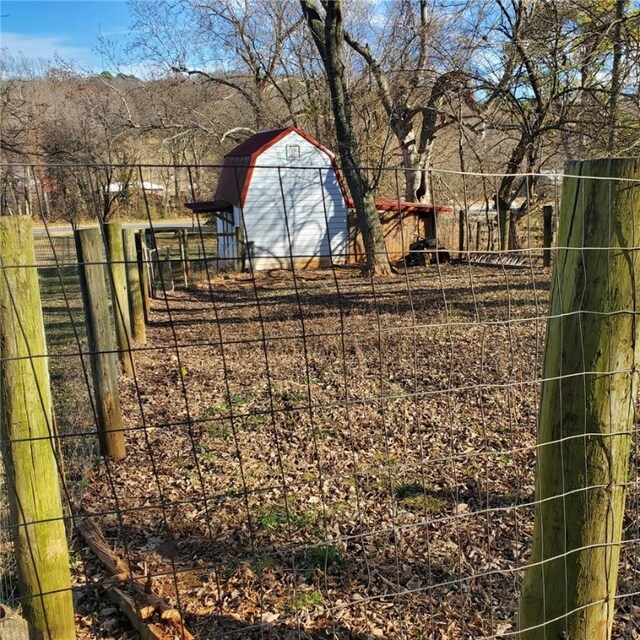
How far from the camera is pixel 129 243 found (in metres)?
8.45

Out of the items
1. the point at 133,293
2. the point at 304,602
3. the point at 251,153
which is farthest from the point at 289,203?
the point at 304,602

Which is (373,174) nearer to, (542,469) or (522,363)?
(522,363)

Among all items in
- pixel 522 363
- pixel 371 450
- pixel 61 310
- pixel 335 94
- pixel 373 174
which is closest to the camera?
pixel 371 450

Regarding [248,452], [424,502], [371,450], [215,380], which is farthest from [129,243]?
[424,502]

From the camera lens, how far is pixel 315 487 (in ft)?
14.2

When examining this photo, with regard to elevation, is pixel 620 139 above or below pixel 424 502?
above

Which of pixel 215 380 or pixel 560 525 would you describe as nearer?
pixel 560 525

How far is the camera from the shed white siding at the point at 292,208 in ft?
60.1

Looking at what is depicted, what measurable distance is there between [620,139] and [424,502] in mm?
7266

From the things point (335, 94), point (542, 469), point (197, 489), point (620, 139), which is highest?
point (335, 94)

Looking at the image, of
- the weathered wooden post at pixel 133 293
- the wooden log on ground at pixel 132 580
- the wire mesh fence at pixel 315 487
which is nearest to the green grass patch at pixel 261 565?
the wire mesh fence at pixel 315 487

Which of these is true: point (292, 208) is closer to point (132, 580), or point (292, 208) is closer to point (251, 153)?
point (251, 153)

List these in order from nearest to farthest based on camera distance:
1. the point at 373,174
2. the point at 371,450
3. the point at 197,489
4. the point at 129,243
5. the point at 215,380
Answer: the point at 197,489, the point at 371,450, the point at 215,380, the point at 129,243, the point at 373,174

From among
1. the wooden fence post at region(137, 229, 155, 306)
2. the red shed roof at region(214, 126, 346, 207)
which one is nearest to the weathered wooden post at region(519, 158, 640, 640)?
the wooden fence post at region(137, 229, 155, 306)
